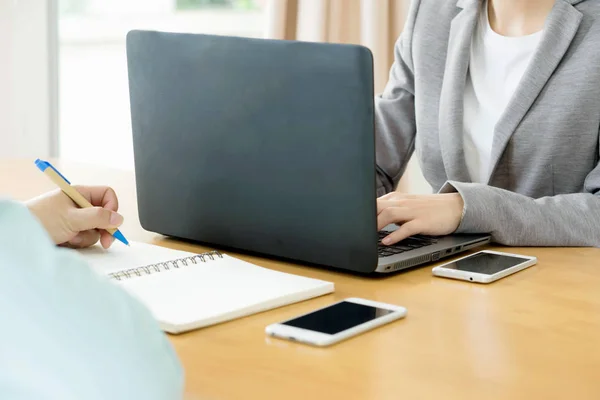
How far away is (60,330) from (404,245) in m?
0.73

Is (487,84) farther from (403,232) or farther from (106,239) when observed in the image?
(106,239)

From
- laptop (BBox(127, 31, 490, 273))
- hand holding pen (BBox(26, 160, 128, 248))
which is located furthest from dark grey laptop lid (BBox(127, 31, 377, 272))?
hand holding pen (BBox(26, 160, 128, 248))

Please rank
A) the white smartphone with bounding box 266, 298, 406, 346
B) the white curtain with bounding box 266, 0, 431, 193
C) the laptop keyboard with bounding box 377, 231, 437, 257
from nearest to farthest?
the white smartphone with bounding box 266, 298, 406, 346
the laptop keyboard with bounding box 377, 231, 437, 257
the white curtain with bounding box 266, 0, 431, 193

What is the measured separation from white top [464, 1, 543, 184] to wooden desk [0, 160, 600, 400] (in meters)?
0.54

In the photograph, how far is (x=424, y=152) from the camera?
170 centimetres

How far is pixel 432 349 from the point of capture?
84 cm

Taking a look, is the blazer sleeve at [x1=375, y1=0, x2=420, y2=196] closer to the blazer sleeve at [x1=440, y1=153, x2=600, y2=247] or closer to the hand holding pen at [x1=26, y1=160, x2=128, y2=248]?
the blazer sleeve at [x1=440, y1=153, x2=600, y2=247]

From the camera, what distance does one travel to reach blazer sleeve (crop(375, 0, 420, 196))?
172 cm

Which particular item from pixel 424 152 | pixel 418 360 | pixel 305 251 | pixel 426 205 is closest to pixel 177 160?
pixel 305 251

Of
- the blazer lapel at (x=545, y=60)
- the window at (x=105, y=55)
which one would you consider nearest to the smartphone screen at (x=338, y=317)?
the blazer lapel at (x=545, y=60)

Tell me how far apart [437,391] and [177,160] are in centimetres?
59

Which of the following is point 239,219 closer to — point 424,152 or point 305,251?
point 305,251

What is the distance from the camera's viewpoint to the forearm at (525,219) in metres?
1.25

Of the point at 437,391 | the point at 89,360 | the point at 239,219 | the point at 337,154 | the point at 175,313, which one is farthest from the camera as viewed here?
the point at 239,219
